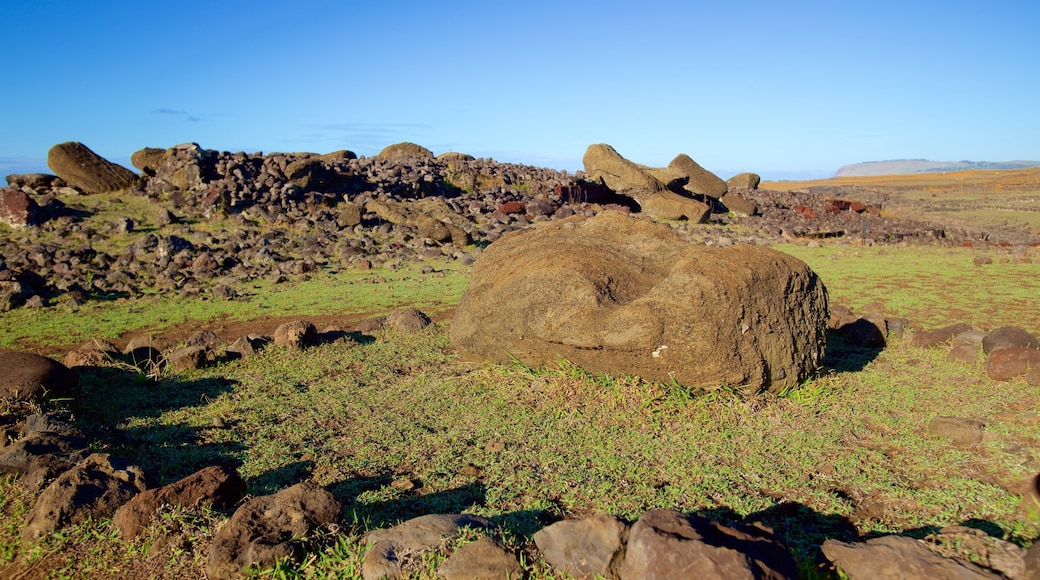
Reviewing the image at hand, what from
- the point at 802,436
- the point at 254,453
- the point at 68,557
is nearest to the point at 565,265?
the point at 802,436

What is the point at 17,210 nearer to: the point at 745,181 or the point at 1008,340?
the point at 1008,340

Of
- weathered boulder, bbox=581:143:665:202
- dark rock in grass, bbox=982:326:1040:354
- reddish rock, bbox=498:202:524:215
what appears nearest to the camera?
dark rock in grass, bbox=982:326:1040:354

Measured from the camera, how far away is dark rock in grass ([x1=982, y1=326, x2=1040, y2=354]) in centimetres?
608

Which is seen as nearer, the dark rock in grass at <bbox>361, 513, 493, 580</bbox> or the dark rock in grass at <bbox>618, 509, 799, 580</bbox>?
the dark rock in grass at <bbox>618, 509, 799, 580</bbox>

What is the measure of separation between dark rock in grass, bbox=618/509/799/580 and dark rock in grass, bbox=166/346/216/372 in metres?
4.93

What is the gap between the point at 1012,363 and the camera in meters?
5.62

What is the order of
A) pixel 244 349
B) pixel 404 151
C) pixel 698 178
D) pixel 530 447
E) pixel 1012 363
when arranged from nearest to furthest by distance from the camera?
1. pixel 530 447
2. pixel 1012 363
3. pixel 244 349
4. pixel 698 178
5. pixel 404 151

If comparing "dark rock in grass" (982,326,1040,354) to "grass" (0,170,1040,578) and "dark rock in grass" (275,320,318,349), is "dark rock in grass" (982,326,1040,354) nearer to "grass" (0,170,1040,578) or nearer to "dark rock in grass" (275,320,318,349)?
"grass" (0,170,1040,578)

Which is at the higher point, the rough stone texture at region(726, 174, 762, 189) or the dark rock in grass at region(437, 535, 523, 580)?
the rough stone texture at region(726, 174, 762, 189)

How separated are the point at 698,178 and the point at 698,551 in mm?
21896

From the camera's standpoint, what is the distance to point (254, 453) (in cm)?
457

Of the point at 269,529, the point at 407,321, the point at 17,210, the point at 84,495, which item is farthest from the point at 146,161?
the point at 269,529

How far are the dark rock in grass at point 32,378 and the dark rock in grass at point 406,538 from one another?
360cm

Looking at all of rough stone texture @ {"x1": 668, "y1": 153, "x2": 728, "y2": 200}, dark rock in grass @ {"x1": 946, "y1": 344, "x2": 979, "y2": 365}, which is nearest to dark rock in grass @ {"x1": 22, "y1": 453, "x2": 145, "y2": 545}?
dark rock in grass @ {"x1": 946, "y1": 344, "x2": 979, "y2": 365}
